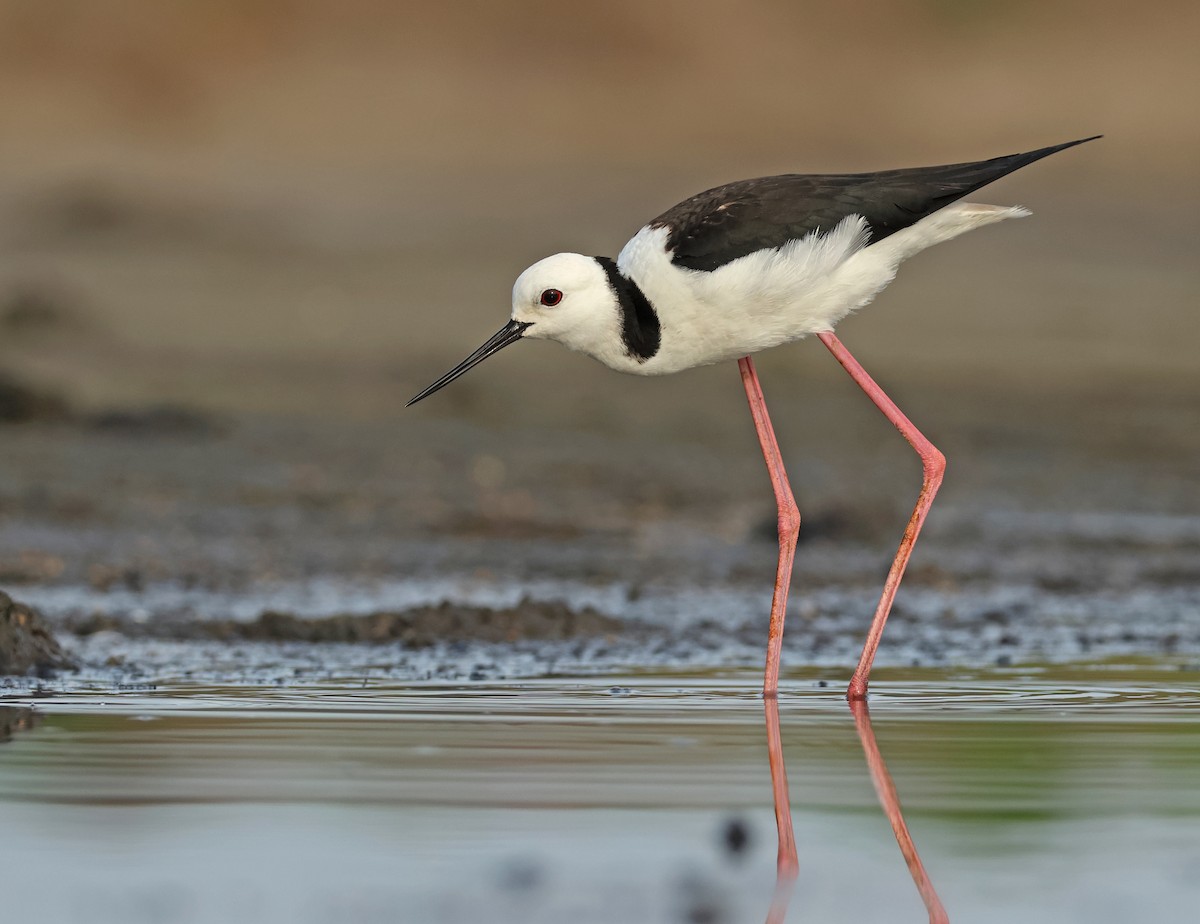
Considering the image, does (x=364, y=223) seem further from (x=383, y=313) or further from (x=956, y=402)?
(x=956, y=402)

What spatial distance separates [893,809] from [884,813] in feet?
0.10

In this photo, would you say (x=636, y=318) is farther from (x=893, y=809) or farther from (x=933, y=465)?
(x=893, y=809)

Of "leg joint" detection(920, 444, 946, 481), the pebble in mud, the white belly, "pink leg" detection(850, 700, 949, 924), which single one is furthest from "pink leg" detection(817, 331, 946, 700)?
the pebble in mud

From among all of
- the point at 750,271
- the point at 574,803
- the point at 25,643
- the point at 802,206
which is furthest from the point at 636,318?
the point at 574,803

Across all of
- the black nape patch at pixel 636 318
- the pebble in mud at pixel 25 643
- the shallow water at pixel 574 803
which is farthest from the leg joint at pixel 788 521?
the pebble in mud at pixel 25 643

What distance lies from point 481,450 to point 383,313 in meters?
2.77

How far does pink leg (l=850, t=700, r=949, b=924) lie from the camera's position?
3311 millimetres

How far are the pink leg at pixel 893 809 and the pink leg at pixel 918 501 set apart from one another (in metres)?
0.39

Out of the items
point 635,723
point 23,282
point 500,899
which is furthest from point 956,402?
point 500,899

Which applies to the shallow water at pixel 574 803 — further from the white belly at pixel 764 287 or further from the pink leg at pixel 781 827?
the white belly at pixel 764 287

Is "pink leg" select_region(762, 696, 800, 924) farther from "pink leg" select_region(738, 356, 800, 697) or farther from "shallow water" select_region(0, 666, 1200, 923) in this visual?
"pink leg" select_region(738, 356, 800, 697)

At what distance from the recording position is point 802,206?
6395 mm

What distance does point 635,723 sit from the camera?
17.0ft

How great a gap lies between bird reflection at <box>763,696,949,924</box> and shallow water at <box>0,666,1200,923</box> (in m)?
0.02
